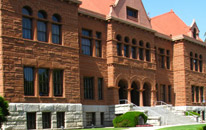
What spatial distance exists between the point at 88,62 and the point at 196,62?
67.4ft

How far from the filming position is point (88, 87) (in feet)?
107

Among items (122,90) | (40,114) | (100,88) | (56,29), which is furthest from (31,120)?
(122,90)

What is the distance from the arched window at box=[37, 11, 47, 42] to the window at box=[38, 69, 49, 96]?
264cm

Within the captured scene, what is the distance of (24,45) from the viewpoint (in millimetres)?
25984

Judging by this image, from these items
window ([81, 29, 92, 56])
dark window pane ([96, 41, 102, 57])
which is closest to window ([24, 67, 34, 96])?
window ([81, 29, 92, 56])

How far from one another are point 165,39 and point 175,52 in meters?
2.49

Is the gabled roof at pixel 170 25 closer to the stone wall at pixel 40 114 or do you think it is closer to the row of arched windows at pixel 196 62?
the row of arched windows at pixel 196 62

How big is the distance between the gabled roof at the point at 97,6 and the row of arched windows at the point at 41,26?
6.03m

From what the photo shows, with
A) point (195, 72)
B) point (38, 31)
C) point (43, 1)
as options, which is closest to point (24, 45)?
point (38, 31)

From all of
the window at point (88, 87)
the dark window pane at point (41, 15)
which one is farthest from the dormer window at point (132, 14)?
the dark window pane at point (41, 15)

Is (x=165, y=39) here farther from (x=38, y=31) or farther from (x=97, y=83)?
(x=38, y=31)

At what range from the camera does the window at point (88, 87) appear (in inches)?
1273

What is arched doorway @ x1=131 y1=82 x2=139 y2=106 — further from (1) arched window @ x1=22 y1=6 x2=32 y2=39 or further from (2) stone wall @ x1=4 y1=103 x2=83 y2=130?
(1) arched window @ x1=22 y1=6 x2=32 y2=39

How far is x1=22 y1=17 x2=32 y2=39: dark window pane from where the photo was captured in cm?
2652
